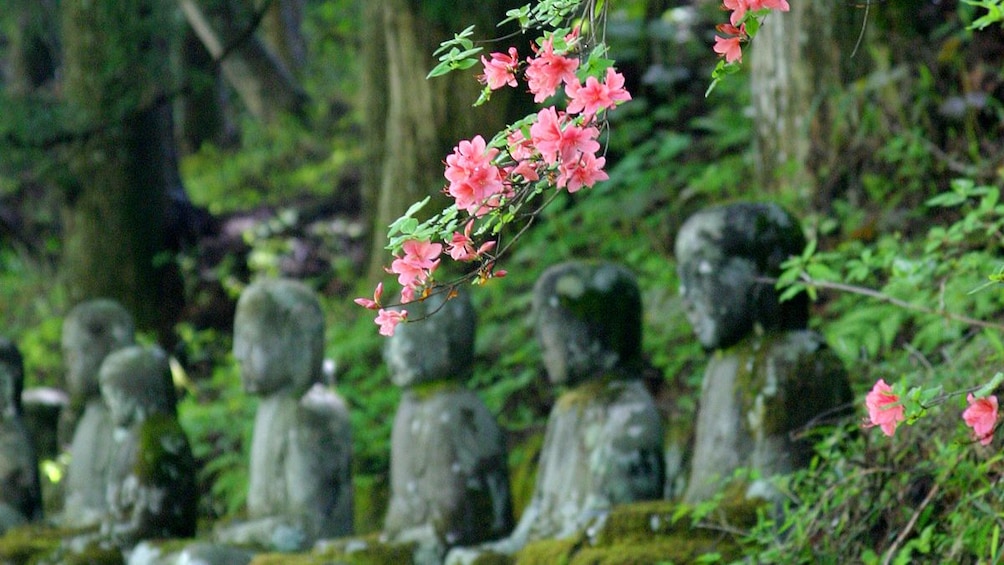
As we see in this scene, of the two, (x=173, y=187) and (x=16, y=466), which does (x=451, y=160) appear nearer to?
(x=16, y=466)

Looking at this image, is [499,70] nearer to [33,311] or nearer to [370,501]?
[370,501]

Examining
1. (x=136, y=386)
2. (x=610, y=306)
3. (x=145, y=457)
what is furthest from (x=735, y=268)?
(x=136, y=386)

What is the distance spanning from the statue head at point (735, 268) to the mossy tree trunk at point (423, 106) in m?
3.24

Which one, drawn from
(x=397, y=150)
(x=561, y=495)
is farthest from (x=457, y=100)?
(x=561, y=495)

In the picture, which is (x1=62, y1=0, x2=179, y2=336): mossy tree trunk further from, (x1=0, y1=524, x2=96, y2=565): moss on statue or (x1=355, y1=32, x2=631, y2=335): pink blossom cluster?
(x1=355, y1=32, x2=631, y2=335): pink blossom cluster

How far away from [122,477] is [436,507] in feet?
4.20

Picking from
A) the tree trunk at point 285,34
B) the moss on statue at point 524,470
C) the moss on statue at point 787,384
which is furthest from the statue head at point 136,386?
the tree trunk at point 285,34

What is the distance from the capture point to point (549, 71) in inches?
92.8

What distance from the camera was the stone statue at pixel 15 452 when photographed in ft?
19.0

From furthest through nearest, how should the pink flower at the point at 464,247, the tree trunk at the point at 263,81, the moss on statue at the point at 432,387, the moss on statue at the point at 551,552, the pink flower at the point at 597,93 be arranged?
1. the tree trunk at the point at 263,81
2. the moss on statue at the point at 432,387
3. the moss on statue at the point at 551,552
4. the pink flower at the point at 464,247
5. the pink flower at the point at 597,93

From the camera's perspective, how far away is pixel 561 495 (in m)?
4.41

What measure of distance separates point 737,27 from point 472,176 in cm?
53

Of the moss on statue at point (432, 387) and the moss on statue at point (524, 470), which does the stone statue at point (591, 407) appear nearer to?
the moss on statue at point (432, 387)

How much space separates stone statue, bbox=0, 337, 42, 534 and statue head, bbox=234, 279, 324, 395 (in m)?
1.34
